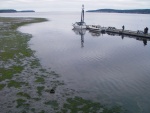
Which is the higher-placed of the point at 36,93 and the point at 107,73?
the point at 36,93

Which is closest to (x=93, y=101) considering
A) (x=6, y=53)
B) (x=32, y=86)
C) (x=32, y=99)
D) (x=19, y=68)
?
(x=32, y=99)

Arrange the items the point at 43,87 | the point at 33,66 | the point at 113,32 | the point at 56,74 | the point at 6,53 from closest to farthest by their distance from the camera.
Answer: the point at 43,87
the point at 56,74
the point at 33,66
the point at 6,53
the point at 113,32

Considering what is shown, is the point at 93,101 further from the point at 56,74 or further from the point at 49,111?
the point at 56,74

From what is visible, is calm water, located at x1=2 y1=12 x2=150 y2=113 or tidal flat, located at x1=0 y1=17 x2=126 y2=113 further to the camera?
calm water, located at x1=2 y1=12 x2=150 y2=113

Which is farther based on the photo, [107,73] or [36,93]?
[107,73]

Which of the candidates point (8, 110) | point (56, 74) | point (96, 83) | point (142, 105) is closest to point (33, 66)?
point (56, 74)

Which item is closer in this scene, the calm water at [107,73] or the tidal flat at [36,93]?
the tidal flat at [36,93]

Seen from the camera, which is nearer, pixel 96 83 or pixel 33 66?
pixel 96 83

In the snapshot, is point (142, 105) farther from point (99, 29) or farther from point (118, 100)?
point (99, 29)

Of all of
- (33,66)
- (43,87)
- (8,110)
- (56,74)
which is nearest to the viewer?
(8,110)
